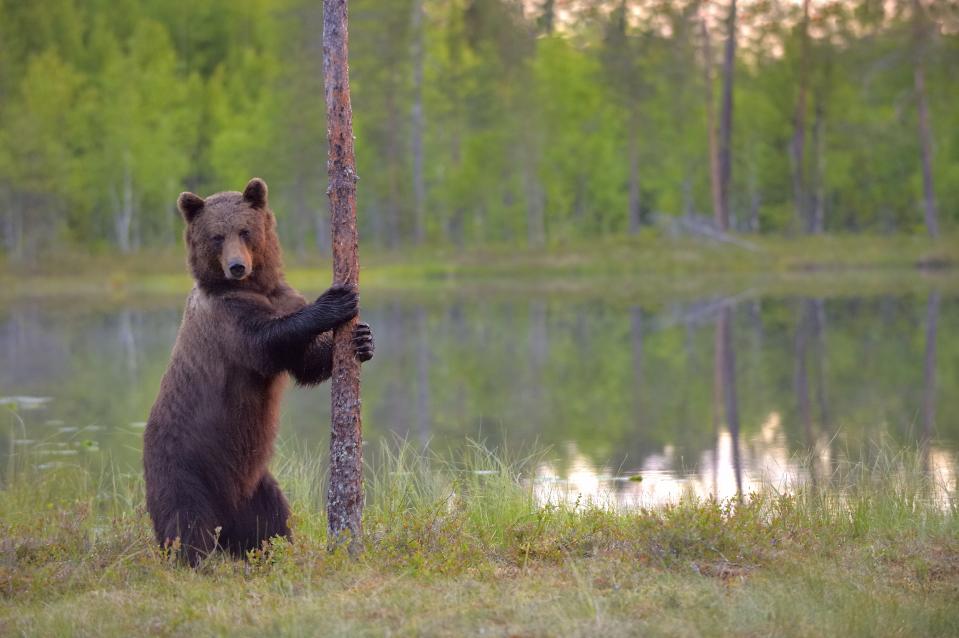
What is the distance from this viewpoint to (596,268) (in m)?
44.1

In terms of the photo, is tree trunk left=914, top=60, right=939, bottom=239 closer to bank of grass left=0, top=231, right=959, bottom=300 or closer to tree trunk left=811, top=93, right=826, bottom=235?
bank of grass left=0, top=231, right=959, bottom=300

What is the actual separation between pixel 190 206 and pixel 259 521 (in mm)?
2017

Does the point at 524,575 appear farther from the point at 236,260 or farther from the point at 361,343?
the point at 236,260

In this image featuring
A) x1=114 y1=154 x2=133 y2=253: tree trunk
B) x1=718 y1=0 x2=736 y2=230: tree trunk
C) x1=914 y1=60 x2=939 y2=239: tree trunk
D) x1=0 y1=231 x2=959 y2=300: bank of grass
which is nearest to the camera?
x1=0 y1=231 x2=959 y2=300: bank of grass

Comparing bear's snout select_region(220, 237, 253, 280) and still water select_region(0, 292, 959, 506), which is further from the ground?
bear's snout select_region(220, 237, 253, 280)

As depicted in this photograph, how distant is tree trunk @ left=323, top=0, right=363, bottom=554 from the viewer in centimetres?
665

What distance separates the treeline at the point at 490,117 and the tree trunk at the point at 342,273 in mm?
41924

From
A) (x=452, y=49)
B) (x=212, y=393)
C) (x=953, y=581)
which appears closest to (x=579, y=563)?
(x=953, y=581)

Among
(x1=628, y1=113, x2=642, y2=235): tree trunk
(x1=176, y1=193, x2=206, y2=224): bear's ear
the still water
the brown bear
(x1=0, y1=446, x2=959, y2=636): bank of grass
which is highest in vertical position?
(x1=628, y1=113, x2=642, y2=235): tree trunk

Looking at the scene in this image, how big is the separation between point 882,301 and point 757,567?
Answer: 26.7 m

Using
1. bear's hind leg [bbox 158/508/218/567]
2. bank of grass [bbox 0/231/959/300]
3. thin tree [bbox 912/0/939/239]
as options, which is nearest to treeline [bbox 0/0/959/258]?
thin tree [bbox 912/0/939/239]

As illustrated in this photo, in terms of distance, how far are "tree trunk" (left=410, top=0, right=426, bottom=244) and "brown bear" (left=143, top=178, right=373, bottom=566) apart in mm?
45767

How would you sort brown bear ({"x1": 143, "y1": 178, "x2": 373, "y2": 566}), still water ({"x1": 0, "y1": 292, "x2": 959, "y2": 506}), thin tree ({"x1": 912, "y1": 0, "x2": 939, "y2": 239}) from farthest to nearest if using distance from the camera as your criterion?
thin tree ({"x1": 912, "y1": 0, "x2": 939, "y2": 239}) < still water ({"x1": 0, "y1": 292, "x2": 959, "y2": 506}) < brown bear ({"x1": 143, "y1": 178, "x2": 373, "y2": 566})

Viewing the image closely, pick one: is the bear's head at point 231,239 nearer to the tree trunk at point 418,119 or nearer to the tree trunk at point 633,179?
the tree trunk at point 633,179
